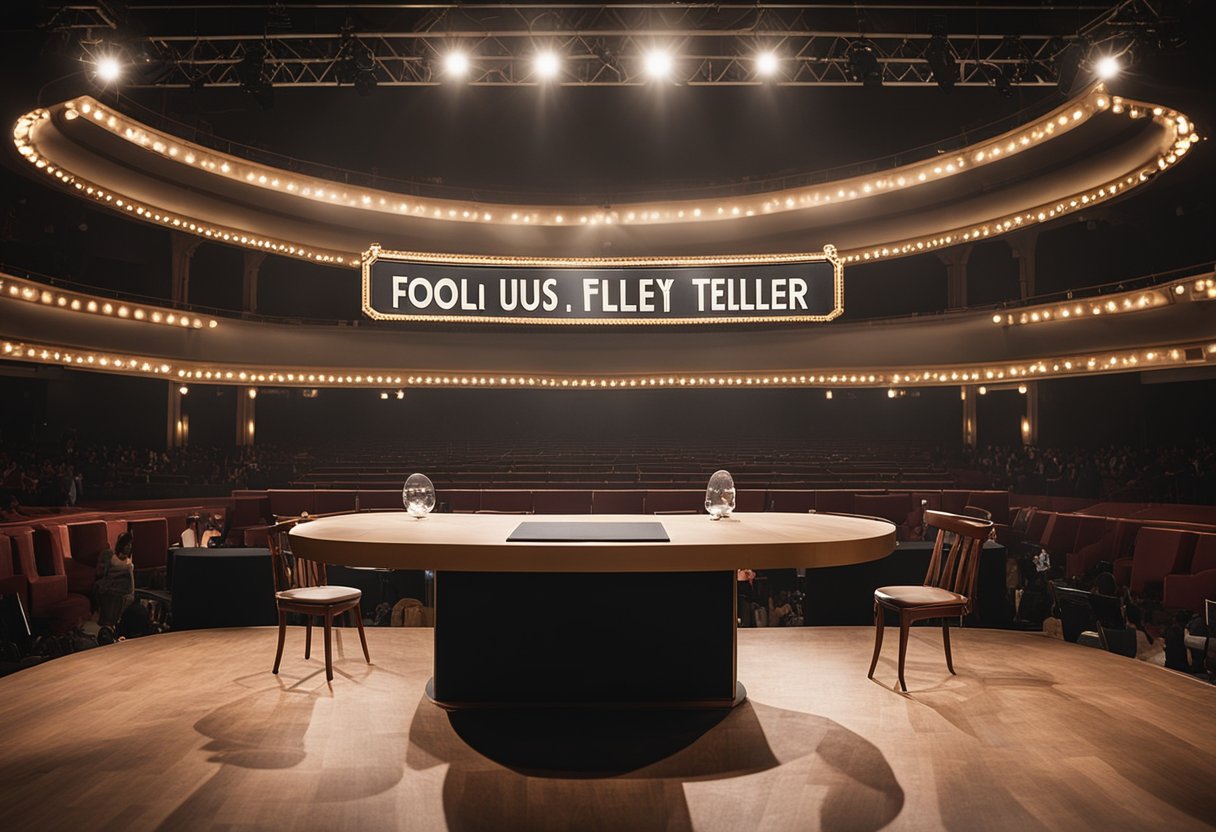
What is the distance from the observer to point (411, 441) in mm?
20859

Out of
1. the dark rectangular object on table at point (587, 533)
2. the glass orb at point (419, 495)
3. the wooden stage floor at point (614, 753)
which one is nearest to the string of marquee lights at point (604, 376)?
the wooden stage floor at point (614, 753)

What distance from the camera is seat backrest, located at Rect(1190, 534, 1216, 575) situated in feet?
19.4

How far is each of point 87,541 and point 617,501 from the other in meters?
5.61

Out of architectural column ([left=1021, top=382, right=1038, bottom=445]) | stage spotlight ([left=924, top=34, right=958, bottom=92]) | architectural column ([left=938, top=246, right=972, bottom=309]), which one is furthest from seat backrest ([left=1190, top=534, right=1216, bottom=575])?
architectural column ([left=938, top=246, right=972, bottom=309])

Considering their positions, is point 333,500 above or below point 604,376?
below

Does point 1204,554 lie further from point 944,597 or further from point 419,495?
point 419,495

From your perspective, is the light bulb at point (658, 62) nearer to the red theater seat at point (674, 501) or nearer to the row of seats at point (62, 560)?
the red theater seat at point (674, 501)

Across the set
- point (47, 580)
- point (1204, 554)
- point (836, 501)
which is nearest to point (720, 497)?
point (1204, 554)

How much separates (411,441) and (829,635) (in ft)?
59.1

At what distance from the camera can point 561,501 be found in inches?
379

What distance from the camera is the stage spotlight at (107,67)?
25.3 ft

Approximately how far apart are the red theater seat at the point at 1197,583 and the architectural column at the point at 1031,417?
39.5 feet

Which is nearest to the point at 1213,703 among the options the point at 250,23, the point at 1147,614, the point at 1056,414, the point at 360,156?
the point at 1147,614

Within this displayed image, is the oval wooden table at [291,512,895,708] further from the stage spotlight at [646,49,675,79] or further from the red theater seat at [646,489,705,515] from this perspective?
the stage spotlight at [646,49,675,79]
